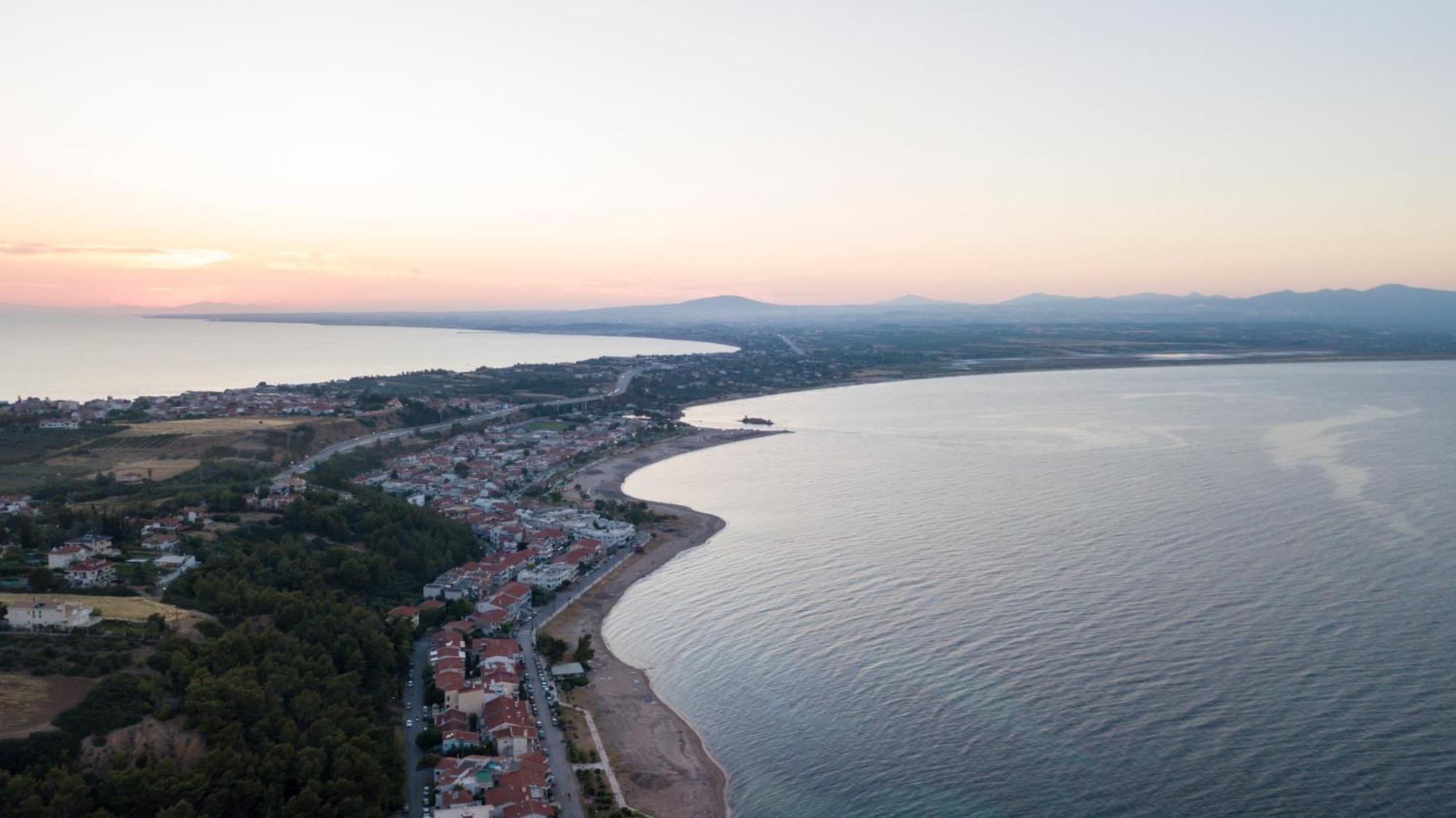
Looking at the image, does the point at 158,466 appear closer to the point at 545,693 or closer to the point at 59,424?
the point at 59,424

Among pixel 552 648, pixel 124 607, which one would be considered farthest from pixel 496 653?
pixel 124 607

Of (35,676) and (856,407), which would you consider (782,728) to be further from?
(856,407)

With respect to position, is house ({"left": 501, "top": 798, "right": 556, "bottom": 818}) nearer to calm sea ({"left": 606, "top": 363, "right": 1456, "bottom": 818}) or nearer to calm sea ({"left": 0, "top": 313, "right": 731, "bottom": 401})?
calm sea ({"left": 606, "top": 363, "right": 1456, "bottom": 818})

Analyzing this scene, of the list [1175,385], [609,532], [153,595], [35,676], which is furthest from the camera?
[1175,385]

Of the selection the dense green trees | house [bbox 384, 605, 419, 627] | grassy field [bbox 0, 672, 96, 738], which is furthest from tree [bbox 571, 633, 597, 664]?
grassy field [bbox 0, 672, 96, 738]

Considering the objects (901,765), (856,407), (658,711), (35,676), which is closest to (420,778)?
(658,711)
